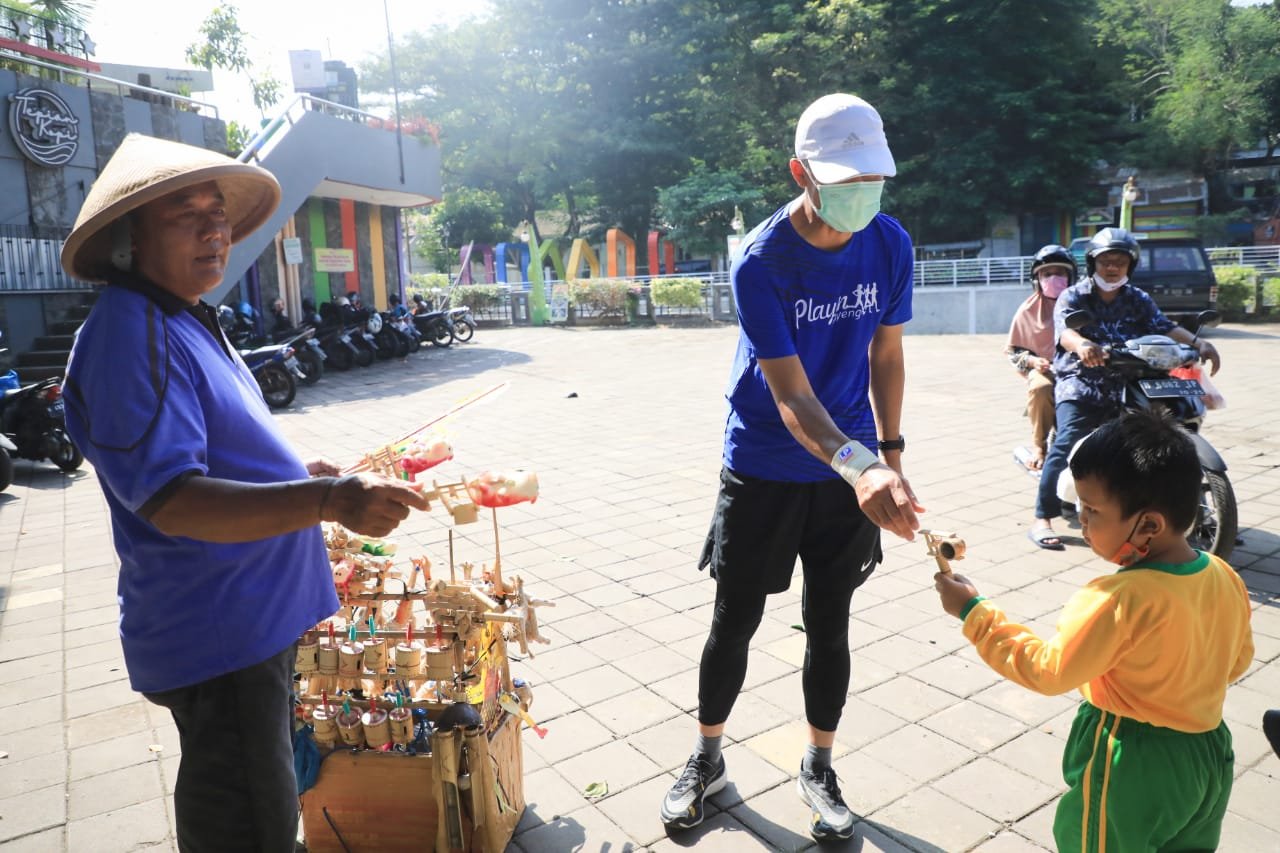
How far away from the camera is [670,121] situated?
32625 millimetres

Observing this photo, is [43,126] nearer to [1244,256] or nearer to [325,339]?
[325,339]

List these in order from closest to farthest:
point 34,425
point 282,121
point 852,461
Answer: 1. point 852,461
2. point 34,425
3. point 282,121

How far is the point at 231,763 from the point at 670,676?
199cm

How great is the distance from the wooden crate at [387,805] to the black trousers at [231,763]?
0.56 meters

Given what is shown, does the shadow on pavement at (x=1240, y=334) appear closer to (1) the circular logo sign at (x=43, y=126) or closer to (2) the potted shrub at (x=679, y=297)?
(2) the potted shrub at (x=679, y=297)

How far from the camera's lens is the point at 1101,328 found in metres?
4.61

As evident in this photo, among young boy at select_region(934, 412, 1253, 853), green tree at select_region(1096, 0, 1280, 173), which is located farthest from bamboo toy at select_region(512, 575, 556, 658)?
green tree at select_region(1096, 0, 1280, 173)

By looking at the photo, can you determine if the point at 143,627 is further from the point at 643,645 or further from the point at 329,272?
the point at 329,272

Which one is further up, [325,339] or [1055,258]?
[1055,258]

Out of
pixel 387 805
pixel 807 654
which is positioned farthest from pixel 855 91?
pixel 387 805

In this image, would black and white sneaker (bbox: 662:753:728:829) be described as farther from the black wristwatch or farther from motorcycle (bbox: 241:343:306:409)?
motorcycle (bbox: 241:343:306:409)

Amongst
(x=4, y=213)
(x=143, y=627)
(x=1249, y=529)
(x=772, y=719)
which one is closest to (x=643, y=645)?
(x=772, y=719)

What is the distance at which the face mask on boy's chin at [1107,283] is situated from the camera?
4551 millimetres

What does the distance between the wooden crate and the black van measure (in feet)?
48.8
